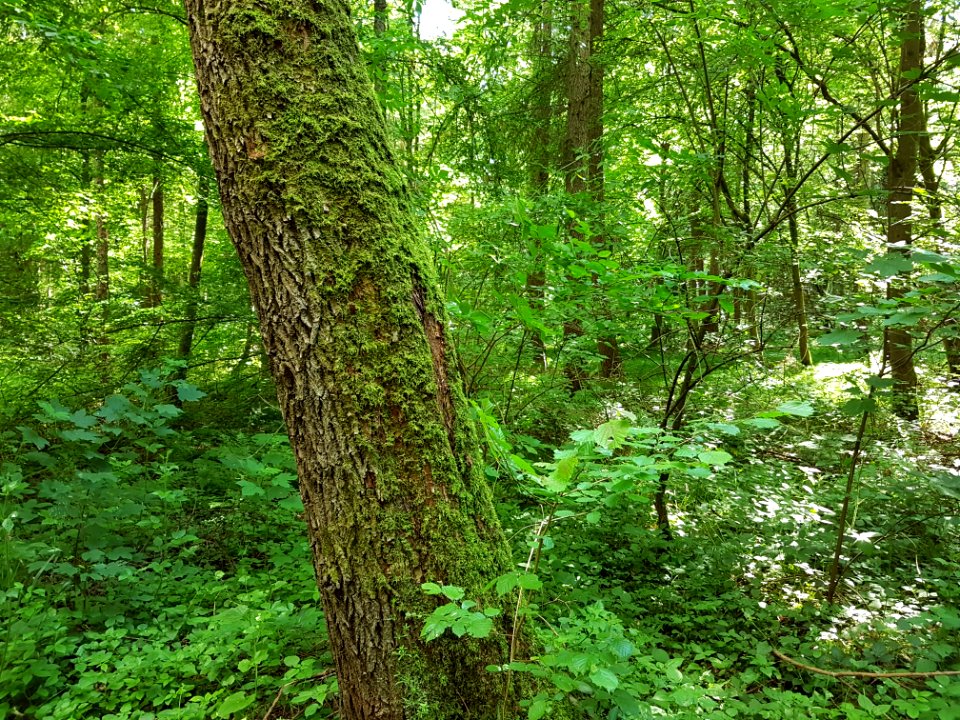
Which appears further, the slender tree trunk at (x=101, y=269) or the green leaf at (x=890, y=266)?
the slender tree trunk at (x=101, y=269)

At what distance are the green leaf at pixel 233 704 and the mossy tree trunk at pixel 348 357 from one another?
63 centimetres

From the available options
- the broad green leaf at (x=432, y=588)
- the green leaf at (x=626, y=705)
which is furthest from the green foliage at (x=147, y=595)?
the green leaf at (x=626, y=705)

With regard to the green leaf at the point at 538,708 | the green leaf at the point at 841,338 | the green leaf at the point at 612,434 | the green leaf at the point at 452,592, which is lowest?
the green leaf at the point at 538,708

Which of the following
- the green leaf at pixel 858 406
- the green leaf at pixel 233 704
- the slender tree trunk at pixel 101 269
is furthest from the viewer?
the slender tree trunk at pixel 101 269

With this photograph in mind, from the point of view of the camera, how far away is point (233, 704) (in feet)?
6.14

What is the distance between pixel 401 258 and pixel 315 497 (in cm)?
77

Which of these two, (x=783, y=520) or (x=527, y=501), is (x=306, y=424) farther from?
(x=783, y=520)

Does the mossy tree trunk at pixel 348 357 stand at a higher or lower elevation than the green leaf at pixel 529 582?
higher

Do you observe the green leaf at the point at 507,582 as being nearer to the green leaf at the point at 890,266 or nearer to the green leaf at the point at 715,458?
the green leaf at the point at 715,458

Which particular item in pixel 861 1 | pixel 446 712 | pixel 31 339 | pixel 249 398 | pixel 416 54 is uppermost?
pixel 416 54

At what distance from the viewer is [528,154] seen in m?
8.98

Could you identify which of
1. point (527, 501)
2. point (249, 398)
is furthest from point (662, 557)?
point (249, 398)

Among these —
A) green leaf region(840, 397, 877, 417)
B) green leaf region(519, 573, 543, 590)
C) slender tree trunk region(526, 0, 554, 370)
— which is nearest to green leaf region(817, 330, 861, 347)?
green leaf region(840, 397, 877, 417)

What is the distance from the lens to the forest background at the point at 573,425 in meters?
2.01
